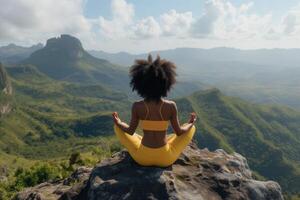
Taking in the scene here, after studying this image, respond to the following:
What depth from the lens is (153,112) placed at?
15211 mm

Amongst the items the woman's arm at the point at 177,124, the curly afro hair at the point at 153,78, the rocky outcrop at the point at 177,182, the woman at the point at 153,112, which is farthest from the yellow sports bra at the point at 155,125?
the rocky outcrop at the point at 177,182

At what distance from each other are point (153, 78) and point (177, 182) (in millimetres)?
4069

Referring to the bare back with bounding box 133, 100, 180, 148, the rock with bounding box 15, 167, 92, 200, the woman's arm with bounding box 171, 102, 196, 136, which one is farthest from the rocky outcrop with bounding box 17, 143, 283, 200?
the woman's arm with bounding box 171, 102, 196, 136

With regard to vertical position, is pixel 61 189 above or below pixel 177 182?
below

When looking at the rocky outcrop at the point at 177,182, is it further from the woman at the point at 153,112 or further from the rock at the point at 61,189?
the woman at the point at 153,112

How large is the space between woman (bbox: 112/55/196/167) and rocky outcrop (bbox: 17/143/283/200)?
547mm

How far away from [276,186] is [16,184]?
2450cm

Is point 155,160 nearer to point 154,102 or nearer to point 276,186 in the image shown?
point 154,102

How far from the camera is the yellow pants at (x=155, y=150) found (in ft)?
49.8

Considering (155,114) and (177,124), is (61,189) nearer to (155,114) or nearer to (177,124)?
(155,114)

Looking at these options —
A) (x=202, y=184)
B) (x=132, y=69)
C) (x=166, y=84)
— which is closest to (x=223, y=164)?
(x=202, y=184)

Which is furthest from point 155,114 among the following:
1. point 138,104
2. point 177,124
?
point 177,124

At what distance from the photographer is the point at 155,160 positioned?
15.2 meters

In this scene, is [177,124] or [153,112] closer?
[153,112]
